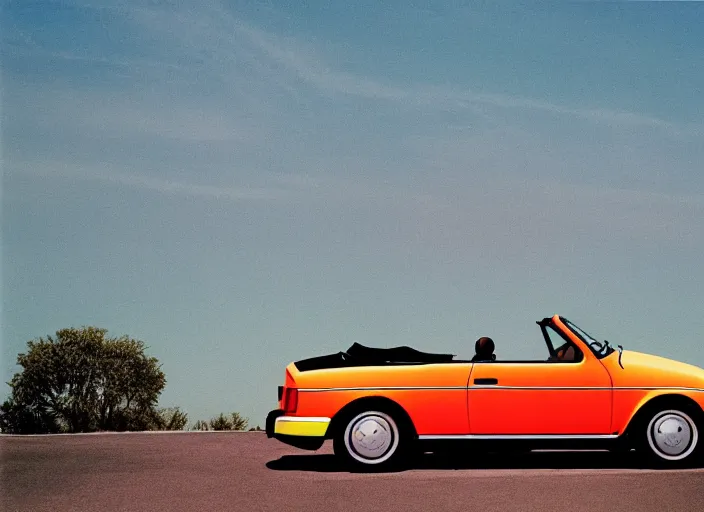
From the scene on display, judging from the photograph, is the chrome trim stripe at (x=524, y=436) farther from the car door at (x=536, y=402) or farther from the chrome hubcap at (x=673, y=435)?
the chrome hubcap at (x=673, y=435)

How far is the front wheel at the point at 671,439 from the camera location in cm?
1116

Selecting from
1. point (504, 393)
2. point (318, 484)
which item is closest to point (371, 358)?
point (504, 393)

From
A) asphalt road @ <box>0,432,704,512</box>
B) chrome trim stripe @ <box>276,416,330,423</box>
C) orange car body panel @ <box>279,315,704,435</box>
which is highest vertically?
orange car body panel @ <box>279,315,704,435</box>

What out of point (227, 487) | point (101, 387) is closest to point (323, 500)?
point (227, 487)

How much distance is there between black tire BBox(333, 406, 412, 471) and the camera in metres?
11.0

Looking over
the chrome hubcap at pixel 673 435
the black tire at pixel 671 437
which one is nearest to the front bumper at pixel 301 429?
the black tire at pixel 671 437

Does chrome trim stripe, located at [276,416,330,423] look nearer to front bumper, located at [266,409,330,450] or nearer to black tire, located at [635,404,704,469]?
front bumper, located at [266,409,330,450]

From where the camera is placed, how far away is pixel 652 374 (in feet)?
37.3

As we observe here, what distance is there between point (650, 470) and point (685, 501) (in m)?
2.06

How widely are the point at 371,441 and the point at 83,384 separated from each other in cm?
2493

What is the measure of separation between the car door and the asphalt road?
463 millimetres

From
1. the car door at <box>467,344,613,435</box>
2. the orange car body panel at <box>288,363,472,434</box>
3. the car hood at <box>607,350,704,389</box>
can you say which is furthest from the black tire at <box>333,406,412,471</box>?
the car hood at <box>607,350,704,389</box>

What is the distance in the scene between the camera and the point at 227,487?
10117mm

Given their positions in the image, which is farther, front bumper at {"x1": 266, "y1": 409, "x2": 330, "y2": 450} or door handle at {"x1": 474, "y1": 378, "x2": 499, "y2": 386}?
door handle at {"x1": 474, "y1": 378, "x2": 499, "y2": 386}
